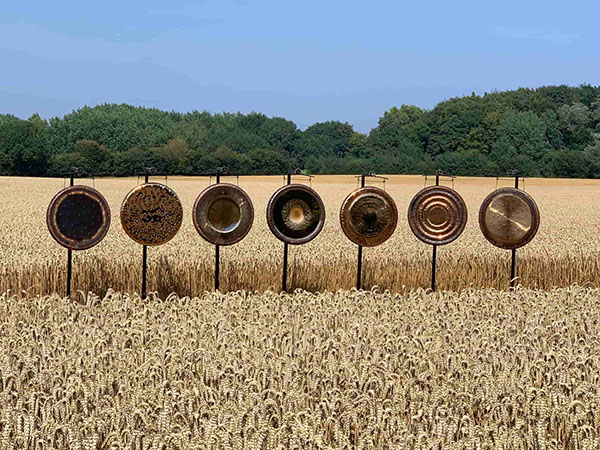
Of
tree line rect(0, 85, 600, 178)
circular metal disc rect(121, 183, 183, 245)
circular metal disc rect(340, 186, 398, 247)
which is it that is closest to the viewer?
circular metal disc rect(121, 183, 183, 245)

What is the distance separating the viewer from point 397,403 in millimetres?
6586

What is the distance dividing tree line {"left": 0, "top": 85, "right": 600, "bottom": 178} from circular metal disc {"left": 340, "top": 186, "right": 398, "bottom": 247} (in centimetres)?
4098

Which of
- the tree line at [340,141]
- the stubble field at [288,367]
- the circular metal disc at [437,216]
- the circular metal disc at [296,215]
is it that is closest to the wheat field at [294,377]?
the stubble field at [288,367]

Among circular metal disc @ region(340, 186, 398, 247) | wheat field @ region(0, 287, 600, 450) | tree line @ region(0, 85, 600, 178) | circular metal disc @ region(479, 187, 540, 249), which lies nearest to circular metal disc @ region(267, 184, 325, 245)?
circular metal disc @ region(340, 186, 398, 247)

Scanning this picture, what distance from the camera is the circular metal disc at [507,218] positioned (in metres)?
14.6

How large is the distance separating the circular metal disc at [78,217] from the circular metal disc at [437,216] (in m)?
5.33

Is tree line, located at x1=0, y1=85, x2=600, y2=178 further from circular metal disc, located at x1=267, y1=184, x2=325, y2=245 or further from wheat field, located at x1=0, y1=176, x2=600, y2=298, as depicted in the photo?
circular metal disc, located at x1=267, y1=184, x2=325, y2=245

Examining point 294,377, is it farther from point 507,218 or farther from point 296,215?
point 507,218

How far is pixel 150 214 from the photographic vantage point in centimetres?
1297

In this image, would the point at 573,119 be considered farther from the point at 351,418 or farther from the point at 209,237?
the point at 351,418

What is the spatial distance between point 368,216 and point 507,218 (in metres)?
2.60

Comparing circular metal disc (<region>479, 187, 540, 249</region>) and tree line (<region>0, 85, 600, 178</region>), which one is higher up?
tree line (<region>0, 85, 600, 178</region>)

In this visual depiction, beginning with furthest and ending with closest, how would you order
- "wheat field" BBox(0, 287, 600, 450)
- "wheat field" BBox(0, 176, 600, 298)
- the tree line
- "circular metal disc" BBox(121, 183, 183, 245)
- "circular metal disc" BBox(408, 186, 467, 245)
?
the tree line, "circular metal disc" BBox(408, 186, 467, 245), "wheat field" BBox(0, 176, 600, 298), "circular metal disc" BBox(121, 183, 183, 245), "wheat field" BBox(0, 287, 600, 450)

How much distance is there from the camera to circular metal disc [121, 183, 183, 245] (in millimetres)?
12828
